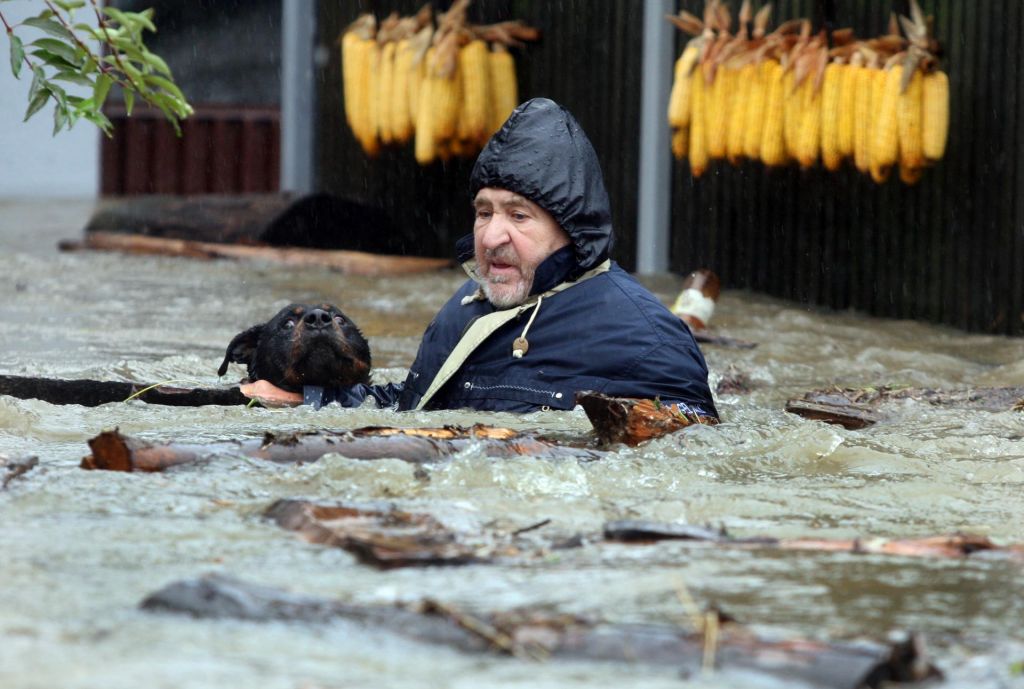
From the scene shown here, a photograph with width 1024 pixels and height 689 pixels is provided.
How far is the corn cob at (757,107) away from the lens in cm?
975

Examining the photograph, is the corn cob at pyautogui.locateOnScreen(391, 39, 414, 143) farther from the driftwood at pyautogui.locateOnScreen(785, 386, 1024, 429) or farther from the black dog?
the driftwood at pyautogui.locateOnScreen(785, 386, 1024, 429)

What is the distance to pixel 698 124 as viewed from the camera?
1027 centimetres

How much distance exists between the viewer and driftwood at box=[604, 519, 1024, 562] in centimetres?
321

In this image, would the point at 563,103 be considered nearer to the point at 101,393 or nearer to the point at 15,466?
the point at 101,393

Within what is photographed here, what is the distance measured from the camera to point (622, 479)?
4.01 m

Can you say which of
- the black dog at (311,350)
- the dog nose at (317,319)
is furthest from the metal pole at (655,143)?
the dog nose at (317,319)

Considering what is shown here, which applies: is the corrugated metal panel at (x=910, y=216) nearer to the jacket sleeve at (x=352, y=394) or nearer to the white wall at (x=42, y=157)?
the jacket sleeve at (x=352, y=394)

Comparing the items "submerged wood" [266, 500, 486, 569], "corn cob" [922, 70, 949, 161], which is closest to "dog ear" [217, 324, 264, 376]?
"submerged wood" [266, 500, 486, 569]

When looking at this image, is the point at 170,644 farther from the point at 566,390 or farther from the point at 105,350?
the point at 105,350

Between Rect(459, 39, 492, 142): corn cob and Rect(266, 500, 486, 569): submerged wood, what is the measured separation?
8912mm

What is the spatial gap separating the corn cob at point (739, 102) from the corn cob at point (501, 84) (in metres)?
2.74

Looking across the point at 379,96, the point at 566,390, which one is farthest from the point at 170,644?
the point at 379,96

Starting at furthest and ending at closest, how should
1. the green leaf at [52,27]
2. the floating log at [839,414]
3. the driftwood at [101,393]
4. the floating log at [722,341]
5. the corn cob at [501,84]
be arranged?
the corn cob at [501,84]
the floating log at [722,341]
the driftwood at [101,393]
the green leaf at [52,27]
the floating log at [839,414]

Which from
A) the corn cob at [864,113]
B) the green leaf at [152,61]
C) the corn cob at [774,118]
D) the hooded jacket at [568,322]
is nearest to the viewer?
the hooded jacket at [568,322]
